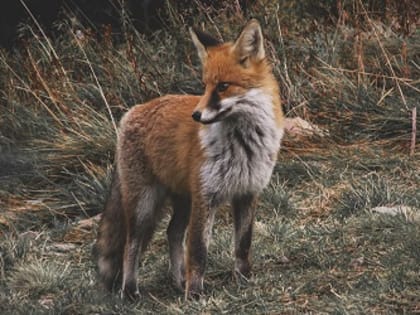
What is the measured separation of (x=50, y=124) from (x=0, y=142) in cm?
52

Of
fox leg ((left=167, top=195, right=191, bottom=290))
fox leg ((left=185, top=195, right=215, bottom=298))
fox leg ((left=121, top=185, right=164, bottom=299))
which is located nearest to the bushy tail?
fox leg ((left=121, top=185, right=164, bottom=299))

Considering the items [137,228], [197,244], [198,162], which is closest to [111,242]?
[137,228]

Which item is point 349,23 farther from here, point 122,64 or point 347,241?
point 347,241

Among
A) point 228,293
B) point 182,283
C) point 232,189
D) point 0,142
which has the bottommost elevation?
point 0,142

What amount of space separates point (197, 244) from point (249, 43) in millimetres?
1181

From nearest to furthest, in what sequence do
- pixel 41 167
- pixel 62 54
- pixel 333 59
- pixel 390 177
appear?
pixel 390 177, pixel 41 167, pixel 333 59, pixel 62 54

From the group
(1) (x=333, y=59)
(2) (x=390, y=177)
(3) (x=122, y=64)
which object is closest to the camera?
(2) (x=390, y=177)

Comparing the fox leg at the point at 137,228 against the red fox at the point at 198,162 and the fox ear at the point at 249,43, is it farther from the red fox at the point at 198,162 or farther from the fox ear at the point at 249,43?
the fox ear at the point at 249,43

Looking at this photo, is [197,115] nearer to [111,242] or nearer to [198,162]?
[198,162]

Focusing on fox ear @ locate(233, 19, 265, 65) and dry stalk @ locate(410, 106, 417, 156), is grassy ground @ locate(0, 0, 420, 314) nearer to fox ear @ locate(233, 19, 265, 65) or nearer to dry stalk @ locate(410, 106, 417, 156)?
dry stalk @ locate(410, 106, 417, 156)

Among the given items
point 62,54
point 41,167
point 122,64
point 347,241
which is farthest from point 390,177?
point 62,54

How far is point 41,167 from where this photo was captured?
8312 millimetres

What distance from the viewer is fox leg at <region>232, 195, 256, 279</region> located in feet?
18.4

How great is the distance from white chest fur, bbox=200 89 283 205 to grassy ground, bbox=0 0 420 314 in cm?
58
